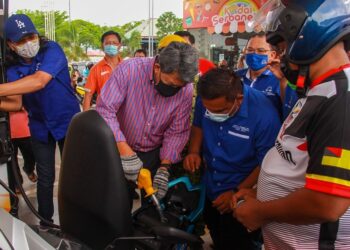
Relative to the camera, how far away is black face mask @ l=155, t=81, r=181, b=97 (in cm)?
198

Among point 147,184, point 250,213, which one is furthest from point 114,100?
point 250,213

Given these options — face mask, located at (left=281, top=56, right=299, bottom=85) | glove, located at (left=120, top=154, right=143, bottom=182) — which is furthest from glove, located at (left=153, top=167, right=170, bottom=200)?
face mask, located at (left=281, top=56, right=299, bottom=85)

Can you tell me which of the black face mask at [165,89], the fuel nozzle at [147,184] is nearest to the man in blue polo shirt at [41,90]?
the black face mask at [165,89]

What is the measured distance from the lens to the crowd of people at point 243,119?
95cm

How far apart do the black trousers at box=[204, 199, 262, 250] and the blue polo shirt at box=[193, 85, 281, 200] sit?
0.50 ft

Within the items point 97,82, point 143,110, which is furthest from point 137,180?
point 97,82

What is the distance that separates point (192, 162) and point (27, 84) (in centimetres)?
114

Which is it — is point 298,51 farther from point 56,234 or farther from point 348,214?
point 56,234

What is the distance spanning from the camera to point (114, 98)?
1970 mm

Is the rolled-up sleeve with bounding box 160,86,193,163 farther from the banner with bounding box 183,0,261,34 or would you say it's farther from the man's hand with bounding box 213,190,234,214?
the banner with bounding box 183,0,261,34

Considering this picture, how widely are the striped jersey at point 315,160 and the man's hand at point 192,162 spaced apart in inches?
28.8

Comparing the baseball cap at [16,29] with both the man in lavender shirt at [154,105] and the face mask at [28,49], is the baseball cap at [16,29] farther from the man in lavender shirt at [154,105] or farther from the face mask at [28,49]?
the man in lavender shirt at [154,105]

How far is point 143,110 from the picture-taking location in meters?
2.05

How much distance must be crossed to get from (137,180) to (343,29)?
3.77 ft
